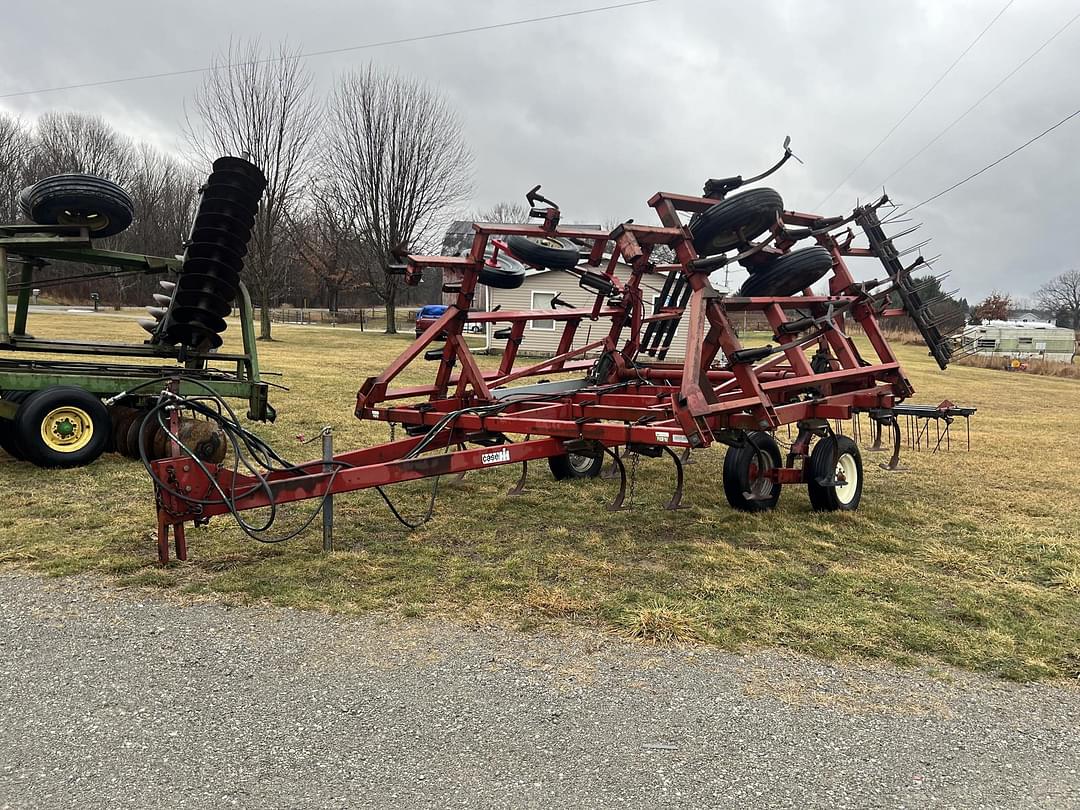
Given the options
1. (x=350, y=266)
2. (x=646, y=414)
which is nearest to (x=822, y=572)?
(x=646, y=414)

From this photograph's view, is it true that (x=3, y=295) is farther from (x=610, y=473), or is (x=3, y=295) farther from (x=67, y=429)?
(x=610, y=473)

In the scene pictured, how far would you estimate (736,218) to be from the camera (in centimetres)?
564

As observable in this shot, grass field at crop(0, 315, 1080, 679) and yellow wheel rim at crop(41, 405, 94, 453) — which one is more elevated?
yellow wheel rim at crop(41, 405, 94, 453)

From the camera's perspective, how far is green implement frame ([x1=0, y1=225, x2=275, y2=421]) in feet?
21.7

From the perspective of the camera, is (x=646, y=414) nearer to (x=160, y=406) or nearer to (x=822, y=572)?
(x=822, y=572)

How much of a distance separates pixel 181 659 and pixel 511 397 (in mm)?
3777

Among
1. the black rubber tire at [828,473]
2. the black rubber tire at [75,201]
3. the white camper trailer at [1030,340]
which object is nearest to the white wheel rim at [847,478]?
the black rubber tire at [828,473]

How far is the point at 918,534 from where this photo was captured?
566 centimetres

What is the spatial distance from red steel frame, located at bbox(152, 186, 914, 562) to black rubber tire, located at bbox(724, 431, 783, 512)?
16 centimetres

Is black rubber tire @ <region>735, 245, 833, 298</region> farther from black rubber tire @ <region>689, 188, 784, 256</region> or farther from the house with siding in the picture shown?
the house with siding

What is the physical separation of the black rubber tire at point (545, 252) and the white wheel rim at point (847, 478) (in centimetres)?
290

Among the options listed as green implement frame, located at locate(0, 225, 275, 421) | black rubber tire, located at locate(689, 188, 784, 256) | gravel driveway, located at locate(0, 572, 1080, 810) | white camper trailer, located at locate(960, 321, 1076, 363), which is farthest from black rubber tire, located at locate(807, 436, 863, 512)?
white camper trailer, located at locate(960, 321, 1076, 363)

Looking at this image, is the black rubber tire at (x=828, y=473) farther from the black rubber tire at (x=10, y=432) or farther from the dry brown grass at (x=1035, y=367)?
the dry brown grass at (x=1035, y=367)

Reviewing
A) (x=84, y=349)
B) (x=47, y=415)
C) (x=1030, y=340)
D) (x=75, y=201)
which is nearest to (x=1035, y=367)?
(x=1030, y=340)
